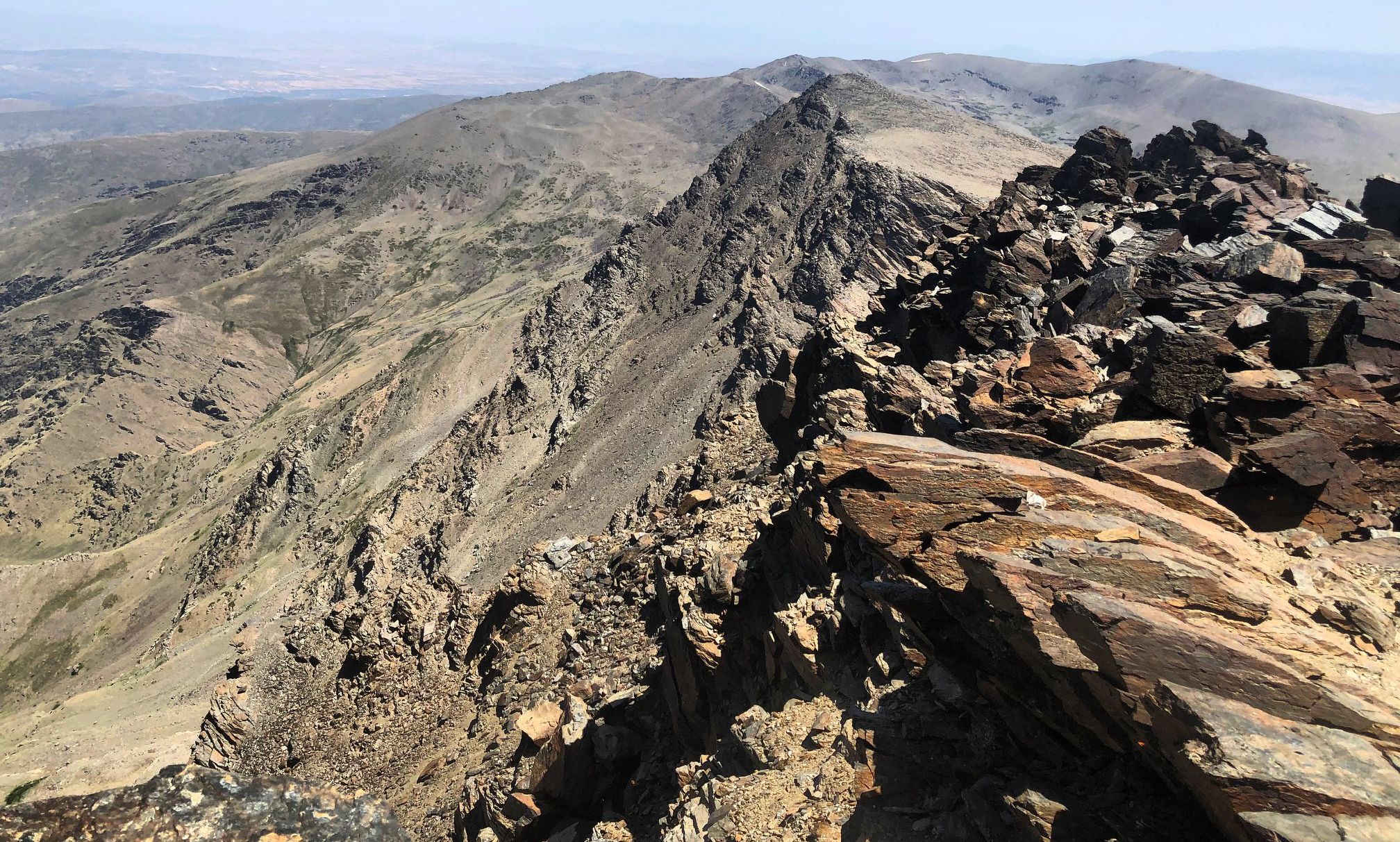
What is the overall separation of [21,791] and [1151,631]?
47041 mm

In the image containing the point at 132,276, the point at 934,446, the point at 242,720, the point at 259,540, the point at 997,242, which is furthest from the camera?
the point at 132,276

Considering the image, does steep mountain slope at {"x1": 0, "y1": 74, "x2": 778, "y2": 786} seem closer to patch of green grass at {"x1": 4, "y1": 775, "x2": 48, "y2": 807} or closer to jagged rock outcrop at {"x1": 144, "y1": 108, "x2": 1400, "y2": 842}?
patch of green grass at {"x1": 4, "y1": 775, "x2": 48, "y2": 807}

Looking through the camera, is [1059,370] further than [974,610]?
Yes

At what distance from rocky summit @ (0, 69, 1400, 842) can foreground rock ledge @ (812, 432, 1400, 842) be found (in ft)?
0.15

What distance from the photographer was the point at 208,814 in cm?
764

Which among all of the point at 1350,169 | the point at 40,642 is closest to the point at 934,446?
the point at 40,642

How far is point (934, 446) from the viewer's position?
13094 mm

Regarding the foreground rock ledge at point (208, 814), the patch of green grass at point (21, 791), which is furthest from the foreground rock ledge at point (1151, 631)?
the patch of green grass at point (21, 791)

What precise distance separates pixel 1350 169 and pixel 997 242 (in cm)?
18839

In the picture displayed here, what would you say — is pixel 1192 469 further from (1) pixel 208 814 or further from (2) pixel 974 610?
(1) pixel 208 814

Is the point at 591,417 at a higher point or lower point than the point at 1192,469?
lower

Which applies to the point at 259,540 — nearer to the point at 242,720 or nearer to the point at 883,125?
the point at 242,720

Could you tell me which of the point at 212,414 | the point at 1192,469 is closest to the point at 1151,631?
the point at 1192,469

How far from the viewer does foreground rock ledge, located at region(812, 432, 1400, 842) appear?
7.13m
